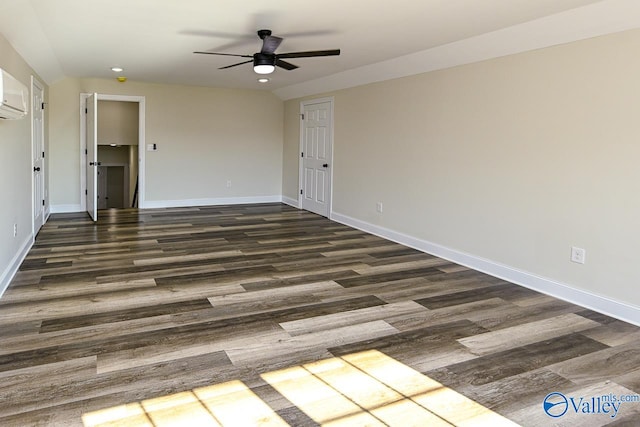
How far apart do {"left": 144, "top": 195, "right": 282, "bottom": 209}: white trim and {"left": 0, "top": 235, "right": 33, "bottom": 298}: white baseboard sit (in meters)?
3.19

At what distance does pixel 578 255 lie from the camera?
3.93 metres

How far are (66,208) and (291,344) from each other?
6.48 m

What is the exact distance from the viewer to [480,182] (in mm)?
4887

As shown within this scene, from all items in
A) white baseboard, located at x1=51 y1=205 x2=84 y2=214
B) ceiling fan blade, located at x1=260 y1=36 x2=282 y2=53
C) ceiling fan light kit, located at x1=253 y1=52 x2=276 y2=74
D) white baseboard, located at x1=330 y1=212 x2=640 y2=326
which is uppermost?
ceiling fan blade, located at x1=260 y1=36 x2=282 y2=53

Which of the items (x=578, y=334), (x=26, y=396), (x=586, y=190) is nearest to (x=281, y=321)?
(x=26, y=396)

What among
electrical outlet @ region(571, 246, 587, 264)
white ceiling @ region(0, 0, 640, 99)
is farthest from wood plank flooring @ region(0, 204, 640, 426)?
white ceiling @ region(0, 0, 640, 99)

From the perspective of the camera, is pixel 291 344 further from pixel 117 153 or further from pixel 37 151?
pixel 117 153

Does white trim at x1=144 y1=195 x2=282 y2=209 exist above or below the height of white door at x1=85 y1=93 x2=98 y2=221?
below

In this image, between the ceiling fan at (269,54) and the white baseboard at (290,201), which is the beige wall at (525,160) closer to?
the ceiling fan at (269,54)

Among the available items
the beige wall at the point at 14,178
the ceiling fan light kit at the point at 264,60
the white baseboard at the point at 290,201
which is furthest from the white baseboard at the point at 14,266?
the white baseboard at the point at 290,201

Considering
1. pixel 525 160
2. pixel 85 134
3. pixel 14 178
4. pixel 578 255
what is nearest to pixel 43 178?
pixel 85 134

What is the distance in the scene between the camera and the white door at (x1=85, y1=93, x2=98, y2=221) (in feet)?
23.4

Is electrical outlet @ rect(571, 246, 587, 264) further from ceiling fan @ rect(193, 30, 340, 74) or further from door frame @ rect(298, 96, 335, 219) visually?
door frame @ rect(298, 96, 335, 219)

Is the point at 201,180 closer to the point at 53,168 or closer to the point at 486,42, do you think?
the point at 53,168
